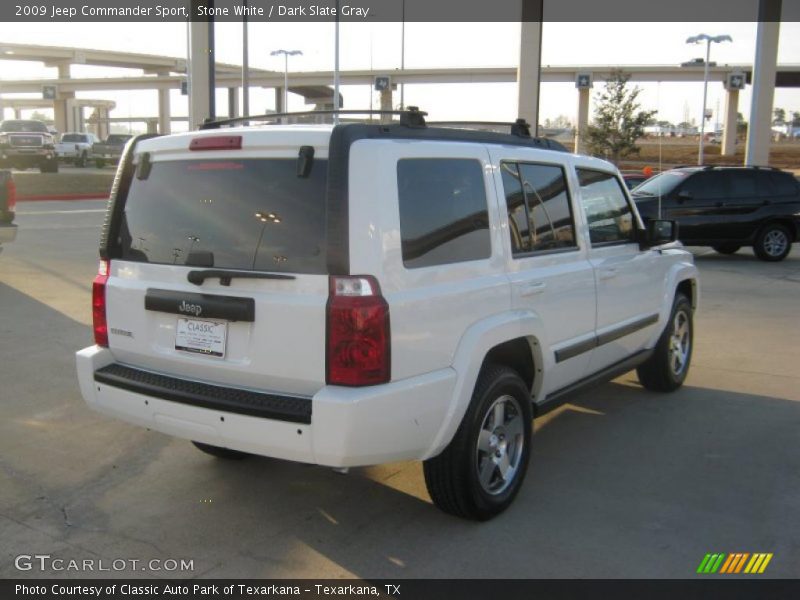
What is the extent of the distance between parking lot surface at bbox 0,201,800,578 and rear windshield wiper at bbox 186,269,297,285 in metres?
1.26

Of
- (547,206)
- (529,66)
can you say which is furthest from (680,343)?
(529,66)

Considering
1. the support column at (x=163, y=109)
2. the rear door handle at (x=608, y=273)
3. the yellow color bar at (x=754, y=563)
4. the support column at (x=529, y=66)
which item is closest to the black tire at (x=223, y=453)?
the rear door handle at (x=608, y=273)

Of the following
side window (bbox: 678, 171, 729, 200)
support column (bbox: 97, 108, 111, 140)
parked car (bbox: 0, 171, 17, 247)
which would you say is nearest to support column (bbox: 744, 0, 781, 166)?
side window (bbox: 678, 171, 729, 200)

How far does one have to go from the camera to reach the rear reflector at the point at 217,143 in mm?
3688

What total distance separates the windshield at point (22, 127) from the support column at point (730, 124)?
60.4 meters

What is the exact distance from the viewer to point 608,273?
→ 5176 mm

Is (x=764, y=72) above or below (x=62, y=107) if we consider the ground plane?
below

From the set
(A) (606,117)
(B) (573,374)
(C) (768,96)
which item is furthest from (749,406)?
(A) (606,117)

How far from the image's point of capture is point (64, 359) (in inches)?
276

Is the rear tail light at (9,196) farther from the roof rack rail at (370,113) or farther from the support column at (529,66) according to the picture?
the support column at (529,66)

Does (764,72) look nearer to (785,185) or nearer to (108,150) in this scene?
(785,185)

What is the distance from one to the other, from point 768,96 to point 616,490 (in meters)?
28.1

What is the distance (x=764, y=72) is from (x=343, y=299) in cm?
2923

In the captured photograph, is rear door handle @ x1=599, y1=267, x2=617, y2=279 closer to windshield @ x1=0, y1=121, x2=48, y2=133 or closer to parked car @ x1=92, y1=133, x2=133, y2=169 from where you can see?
windshield @ x1=0, y1=121, x2=48, y2=133
